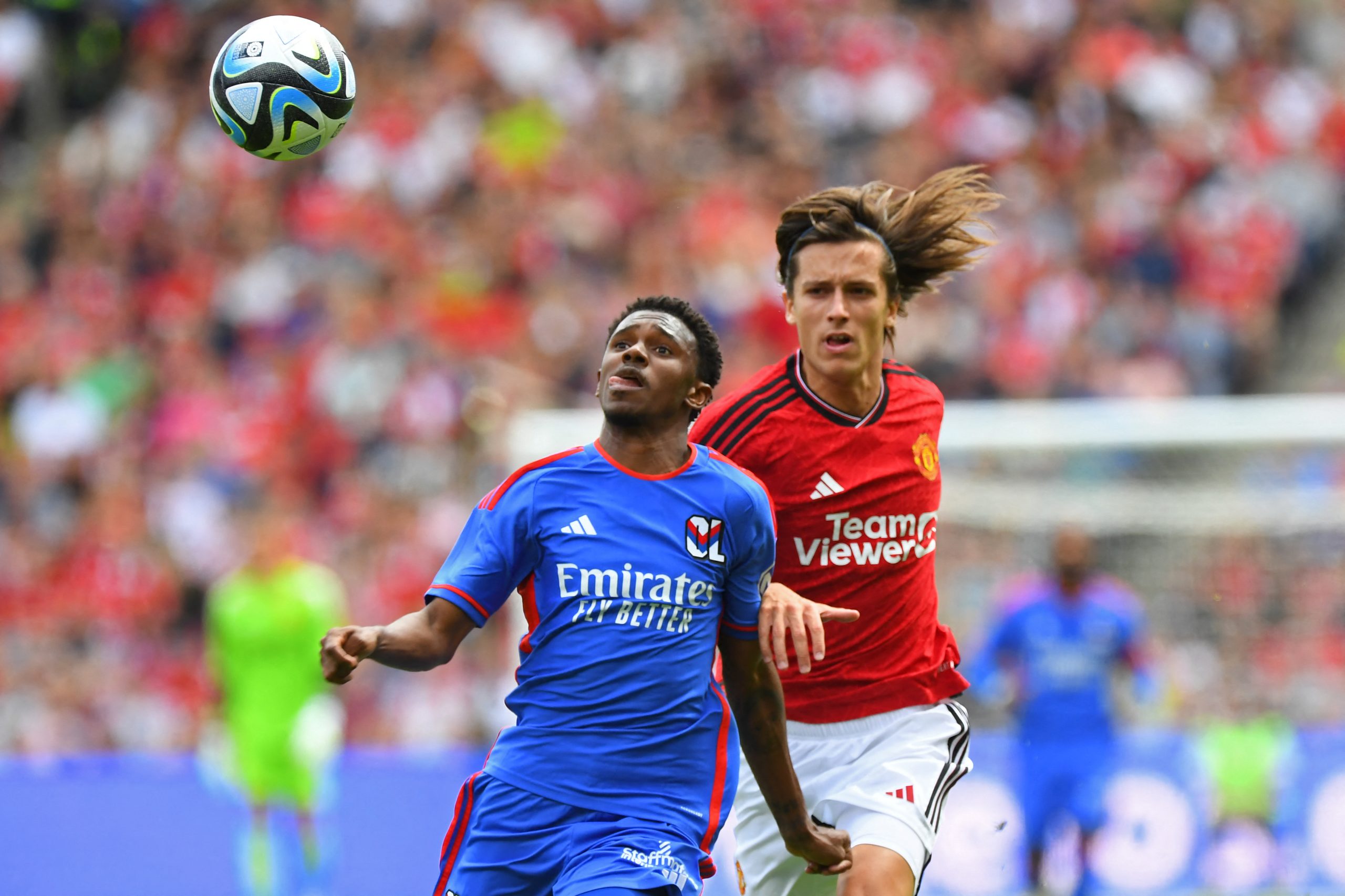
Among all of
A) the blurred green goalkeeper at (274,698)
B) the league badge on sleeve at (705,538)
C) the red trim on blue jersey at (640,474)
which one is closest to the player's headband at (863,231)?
the red trim on blue jersey at (640,474)

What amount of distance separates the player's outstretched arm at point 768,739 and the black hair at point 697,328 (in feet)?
2.42

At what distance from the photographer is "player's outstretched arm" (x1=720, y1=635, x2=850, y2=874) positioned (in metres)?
4.75

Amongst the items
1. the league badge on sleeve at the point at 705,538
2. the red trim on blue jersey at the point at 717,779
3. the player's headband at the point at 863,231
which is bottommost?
the red trim on blue jersey at the point at 717,779

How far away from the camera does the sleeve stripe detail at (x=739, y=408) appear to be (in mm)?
5402

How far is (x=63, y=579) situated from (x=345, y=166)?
455cm

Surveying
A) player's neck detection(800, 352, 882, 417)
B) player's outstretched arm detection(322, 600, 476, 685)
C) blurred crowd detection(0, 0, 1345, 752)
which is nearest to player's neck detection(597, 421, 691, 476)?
player's outstretched arm detection(322, 600, 476, 685)

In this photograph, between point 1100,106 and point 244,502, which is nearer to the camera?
point 244,502

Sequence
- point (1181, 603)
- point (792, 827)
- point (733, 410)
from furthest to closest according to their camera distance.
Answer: point (1181, 603)
point (733, 410)
point (792, 827)

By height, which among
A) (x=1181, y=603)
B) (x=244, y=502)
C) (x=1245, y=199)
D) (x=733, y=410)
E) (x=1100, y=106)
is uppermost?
(x=1100, y=106)

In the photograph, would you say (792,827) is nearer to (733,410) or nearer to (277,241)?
(733,410)

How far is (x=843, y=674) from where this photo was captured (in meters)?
5.60

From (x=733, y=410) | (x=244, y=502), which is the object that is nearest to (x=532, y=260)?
(x=244, y=502)

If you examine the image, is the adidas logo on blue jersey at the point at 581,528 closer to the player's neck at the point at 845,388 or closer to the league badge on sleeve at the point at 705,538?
the league badge on sleeve at the point at 705,538

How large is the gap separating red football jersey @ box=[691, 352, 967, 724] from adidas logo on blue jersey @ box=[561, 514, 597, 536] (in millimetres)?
881
